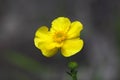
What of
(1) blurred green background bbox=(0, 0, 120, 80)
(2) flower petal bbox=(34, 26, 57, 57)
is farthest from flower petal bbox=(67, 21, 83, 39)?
(1) blurred green background bbox=(0, 0, 120, 80)

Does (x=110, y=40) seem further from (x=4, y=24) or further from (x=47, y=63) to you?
(x=4, y=24)

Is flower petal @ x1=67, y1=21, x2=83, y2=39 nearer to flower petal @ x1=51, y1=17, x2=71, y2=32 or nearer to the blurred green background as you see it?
flower petal @ x1=51, y1=17, x2=71, y2=32

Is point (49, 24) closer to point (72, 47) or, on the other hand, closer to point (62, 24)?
point (62, 24)

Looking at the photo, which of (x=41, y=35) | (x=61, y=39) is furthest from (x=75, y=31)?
(x=41, y=35)

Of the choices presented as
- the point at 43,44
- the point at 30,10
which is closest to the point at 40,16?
the point at 30,10

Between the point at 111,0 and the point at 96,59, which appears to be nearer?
the point at 96,59

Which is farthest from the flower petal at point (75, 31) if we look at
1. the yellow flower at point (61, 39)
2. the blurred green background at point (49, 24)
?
the blurred green background at point (49, 24)
